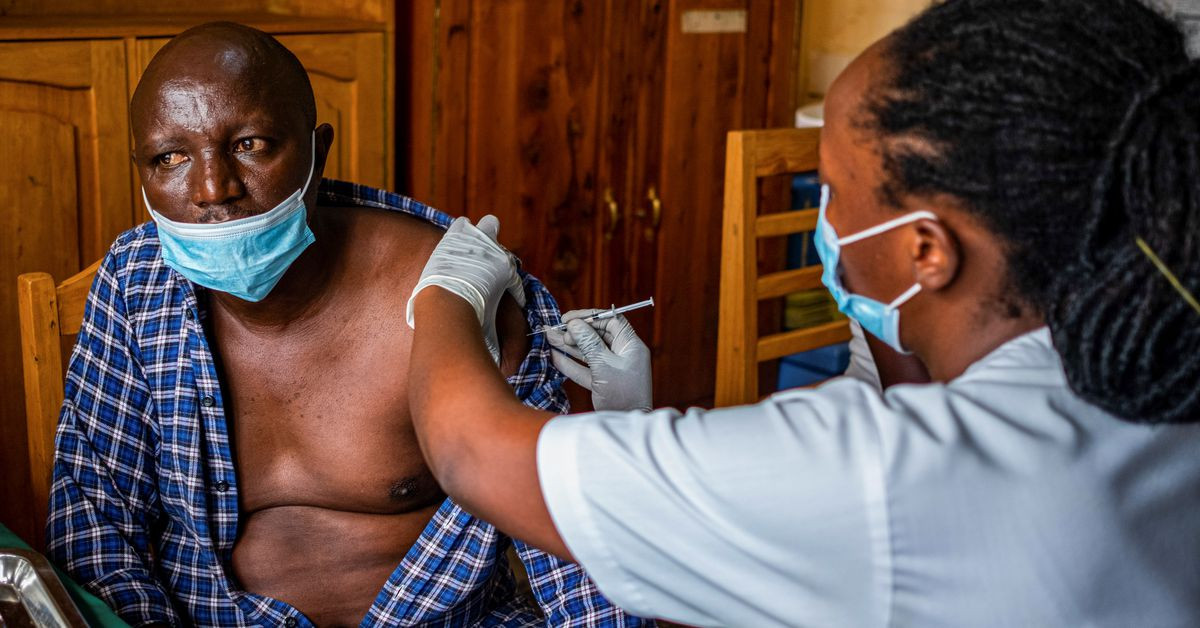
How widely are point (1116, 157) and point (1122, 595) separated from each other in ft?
1.13

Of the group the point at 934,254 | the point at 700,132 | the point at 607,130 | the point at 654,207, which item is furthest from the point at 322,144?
the point at 700,132

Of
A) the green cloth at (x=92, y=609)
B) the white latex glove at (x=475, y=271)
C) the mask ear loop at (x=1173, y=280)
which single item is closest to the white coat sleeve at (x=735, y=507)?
the mask ear loop at (x=1173, y=280)

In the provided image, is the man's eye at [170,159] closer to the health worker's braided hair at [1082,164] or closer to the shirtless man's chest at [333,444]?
the shirtless man's chest at [333,444]

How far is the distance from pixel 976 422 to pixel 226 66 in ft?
3.60

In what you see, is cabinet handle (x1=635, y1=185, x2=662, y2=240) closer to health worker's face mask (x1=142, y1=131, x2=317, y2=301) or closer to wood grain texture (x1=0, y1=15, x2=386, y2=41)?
wood grain texture (x1=0, y1=15, x2=386, y2=41)

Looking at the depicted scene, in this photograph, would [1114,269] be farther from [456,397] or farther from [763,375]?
[763,375]

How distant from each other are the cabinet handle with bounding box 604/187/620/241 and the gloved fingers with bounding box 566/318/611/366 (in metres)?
1.94

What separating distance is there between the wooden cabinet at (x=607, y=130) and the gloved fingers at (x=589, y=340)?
1588 millimetres

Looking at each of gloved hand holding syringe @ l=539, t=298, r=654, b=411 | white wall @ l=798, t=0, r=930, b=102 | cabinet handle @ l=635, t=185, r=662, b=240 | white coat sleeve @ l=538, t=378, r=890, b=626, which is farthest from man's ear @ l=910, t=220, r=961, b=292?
white wall @ l=798, t=0, r=930, b=102

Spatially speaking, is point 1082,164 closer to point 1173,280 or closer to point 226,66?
point 1173,280

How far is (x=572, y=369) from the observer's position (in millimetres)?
1669

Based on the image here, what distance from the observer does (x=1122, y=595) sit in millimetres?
936

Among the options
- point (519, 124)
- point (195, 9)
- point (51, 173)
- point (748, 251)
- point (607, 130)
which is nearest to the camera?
point (748, 251)

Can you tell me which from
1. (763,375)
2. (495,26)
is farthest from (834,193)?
(763,375)
